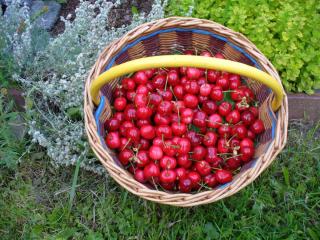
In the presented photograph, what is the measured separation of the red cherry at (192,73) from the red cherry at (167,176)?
515mm

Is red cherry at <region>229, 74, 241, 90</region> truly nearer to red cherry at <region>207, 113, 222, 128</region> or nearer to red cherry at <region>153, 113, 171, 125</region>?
red cherry at <region>207, 113, 222, 128</region>

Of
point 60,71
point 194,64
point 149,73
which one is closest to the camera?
point 194,64

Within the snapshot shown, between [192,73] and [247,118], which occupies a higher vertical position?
[192,73]

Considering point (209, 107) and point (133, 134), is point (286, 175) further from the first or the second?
point (133, 134)

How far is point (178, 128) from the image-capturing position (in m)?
1.97

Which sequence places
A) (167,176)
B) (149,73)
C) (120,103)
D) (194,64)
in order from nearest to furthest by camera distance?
(194,64)
(167,176)
(120,103)
(149,73)

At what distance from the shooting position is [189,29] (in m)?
2.14

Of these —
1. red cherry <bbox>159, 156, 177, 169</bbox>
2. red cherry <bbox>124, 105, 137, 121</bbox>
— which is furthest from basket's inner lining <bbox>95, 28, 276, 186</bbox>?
red cherry <bbox>159, 156, 177, 169</bbox>

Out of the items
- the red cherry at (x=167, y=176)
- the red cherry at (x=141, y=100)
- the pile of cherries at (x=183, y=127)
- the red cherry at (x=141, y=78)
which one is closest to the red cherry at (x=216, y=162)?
the pile of cherries at (x=183, y=127)

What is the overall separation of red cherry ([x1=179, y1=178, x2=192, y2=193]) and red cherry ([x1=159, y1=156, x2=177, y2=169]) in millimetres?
76

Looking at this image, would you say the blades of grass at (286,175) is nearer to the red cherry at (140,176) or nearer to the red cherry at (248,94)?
the red cherry at (248,94)

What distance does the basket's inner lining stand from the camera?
203cm

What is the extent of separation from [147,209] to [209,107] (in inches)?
24.0

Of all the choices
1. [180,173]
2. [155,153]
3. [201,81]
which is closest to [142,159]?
[155,153]
